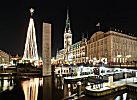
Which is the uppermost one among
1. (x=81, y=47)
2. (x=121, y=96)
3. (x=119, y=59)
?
(x=81, y=47)

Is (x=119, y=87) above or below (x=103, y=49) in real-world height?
below

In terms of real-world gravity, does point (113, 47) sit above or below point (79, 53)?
above

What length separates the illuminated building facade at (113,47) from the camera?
117500mm

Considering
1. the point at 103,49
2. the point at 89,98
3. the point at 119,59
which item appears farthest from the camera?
the point at 103,49

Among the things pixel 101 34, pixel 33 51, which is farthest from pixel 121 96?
pixel 101 34

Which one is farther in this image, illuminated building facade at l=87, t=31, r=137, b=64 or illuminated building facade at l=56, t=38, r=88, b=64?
illuminated building facade at l=56, t=38, r=88, b=64

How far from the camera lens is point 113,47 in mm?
117750

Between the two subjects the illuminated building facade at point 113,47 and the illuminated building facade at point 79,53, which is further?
the illuminated building facade at point 79,53

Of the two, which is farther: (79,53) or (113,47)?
(79,53)

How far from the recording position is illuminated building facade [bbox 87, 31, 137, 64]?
118 meters

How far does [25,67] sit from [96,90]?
58.0m

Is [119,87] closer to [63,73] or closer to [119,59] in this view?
[63,73]

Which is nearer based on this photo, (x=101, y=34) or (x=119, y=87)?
(x=119, y=87)

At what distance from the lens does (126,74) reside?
6044 cm
